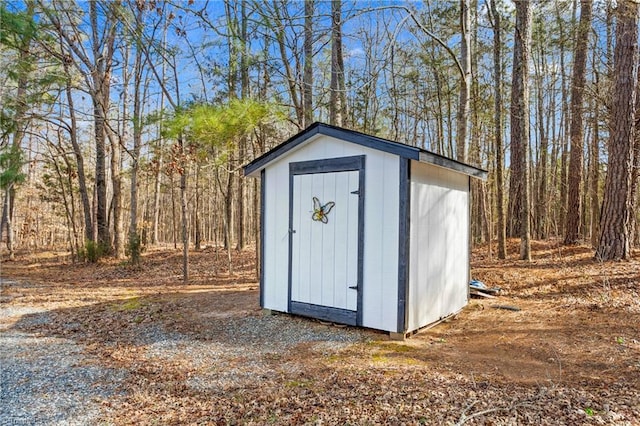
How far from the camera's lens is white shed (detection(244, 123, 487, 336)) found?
407 cm

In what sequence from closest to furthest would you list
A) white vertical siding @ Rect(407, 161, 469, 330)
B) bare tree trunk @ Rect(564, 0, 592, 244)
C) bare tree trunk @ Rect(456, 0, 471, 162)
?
white vertical siding @ Rect(407, 161, 469, 330), bare tree trunk @ Rect(456, 0, 471, 162), bare tree trunk @ Rect(564, 0, 592, 244)

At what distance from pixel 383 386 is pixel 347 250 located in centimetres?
172

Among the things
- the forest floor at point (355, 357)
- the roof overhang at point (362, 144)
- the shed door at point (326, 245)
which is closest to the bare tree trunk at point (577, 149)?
the forest floor at point (355, 357)

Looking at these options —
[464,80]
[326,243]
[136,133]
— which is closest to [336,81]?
[464,80]

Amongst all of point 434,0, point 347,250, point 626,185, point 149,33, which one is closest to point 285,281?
point 347,250

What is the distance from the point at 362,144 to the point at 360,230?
93 centimetres

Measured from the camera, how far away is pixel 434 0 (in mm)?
10328

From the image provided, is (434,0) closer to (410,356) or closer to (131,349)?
(410,356)

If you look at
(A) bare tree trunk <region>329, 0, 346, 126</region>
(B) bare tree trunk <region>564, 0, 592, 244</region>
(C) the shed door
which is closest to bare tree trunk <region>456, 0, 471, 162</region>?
(A) bare tree trunk <region>329, 0, 346, 126</region>

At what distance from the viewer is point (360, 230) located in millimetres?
4250

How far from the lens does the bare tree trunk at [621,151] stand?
6.35 meters

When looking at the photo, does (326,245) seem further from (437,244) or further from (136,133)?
(136,133)

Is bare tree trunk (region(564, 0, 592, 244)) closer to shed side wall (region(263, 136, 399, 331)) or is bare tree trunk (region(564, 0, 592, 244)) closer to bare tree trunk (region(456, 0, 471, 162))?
bare tree trunk (region(456, 0, 471, 162))

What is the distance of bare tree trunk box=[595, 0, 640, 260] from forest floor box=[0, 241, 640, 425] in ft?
1.58
